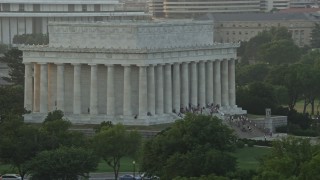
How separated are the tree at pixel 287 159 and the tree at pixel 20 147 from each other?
61.8 feet

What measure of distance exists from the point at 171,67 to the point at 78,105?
369 inches

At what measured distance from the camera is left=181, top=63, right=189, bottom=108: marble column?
17188cm

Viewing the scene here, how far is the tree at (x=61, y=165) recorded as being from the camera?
430ft

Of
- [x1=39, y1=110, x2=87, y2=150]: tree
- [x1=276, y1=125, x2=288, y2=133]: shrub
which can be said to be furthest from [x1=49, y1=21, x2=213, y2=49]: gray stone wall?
[x1=39, y1=110, x2=87, y2=150]: tree

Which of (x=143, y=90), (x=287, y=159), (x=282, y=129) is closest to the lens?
(x=287, y=159)

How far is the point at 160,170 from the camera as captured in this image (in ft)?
429

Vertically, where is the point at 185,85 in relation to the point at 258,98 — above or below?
above

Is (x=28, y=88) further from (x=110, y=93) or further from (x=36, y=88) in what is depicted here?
(x=110, y=93)

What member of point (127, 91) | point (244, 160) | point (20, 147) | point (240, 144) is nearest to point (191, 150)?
point (20, 147)

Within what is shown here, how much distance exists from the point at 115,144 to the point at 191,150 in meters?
10.8

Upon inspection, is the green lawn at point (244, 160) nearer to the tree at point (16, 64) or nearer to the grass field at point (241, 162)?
the grass field at point (241, 162)

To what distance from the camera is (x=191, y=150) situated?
132m

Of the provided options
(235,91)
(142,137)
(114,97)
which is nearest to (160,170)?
(142,137)

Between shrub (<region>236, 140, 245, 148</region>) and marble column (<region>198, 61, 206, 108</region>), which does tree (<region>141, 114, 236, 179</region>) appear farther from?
marble column (<region>198, 61, 206, 108</region>)
